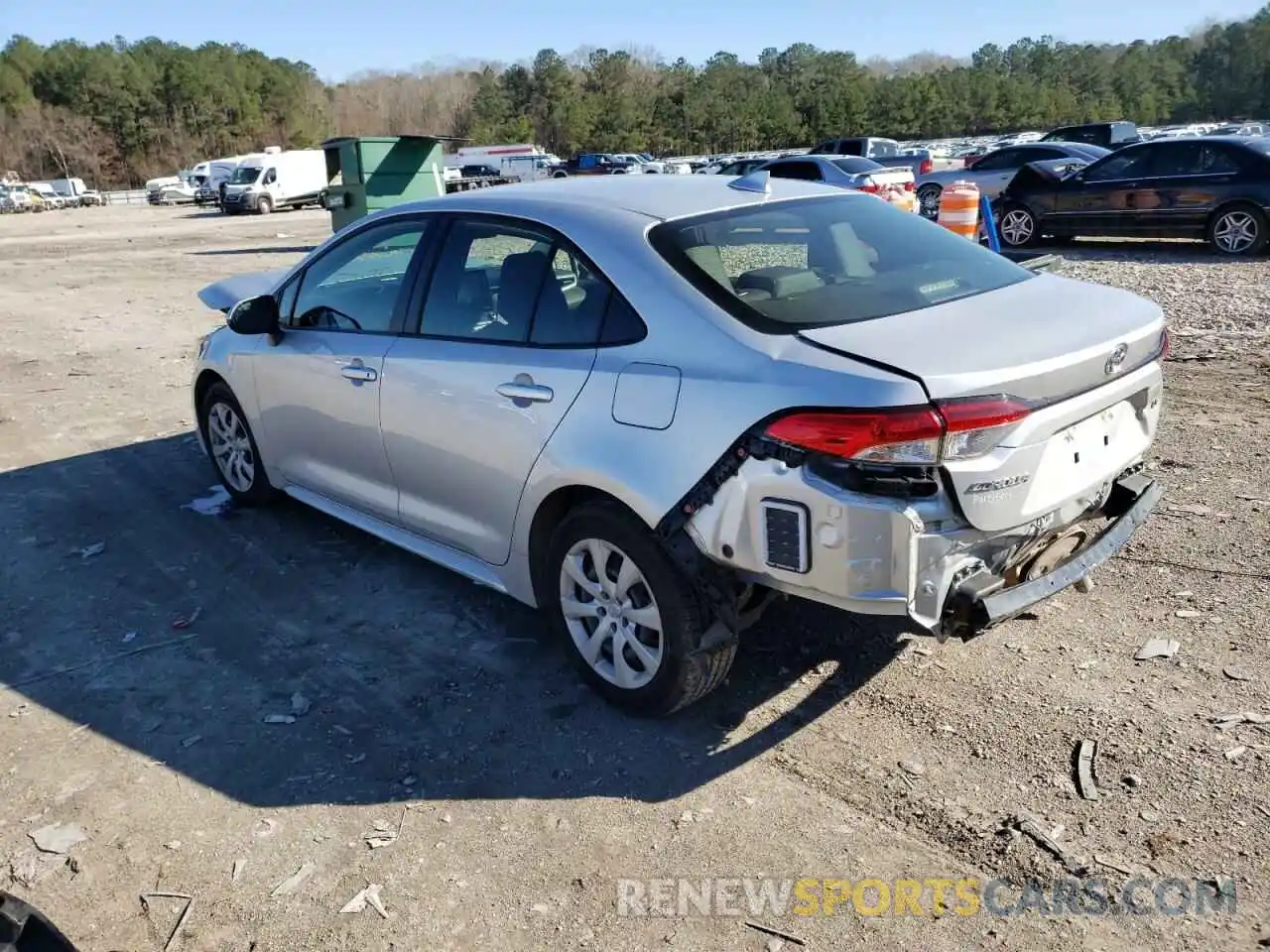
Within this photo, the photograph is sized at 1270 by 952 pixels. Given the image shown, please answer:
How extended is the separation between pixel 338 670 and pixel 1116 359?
304 cm

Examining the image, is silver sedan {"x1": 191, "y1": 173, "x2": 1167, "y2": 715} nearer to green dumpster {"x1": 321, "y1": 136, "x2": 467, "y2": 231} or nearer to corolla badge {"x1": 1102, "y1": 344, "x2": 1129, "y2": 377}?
corolla badge {"x1": 1102, "y1": 344, "x2": 1129, "y2": 377}

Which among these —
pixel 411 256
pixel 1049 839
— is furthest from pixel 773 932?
pixel 411 256

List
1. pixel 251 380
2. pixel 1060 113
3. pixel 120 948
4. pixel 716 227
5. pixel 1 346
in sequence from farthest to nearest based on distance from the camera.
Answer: pixel 1060 113 < pixel 1 346 < pixel 251 380 < pixel 716 227 < pixel 120 948

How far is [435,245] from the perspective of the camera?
432cm

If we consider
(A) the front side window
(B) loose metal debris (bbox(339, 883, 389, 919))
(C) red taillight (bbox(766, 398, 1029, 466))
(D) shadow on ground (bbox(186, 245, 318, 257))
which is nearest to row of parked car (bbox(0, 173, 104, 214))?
(D) shadow on ground (bbox(186, 245, 318, 257))

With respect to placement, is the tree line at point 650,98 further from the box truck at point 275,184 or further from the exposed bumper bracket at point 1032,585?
the exposed bumper bracket at point 1032,585

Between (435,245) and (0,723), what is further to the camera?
(435,245)

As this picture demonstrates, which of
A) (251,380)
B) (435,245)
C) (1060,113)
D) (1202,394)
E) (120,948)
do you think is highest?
(1060,113)

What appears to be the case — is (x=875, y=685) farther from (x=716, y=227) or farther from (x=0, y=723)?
(x=0, y=723)

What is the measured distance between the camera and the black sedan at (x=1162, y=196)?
527 inches

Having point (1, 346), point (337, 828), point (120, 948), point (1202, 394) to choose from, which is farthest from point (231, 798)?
point (1, 346)

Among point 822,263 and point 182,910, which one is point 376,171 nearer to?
point 822,263

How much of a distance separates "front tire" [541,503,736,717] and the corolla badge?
4.83 ft

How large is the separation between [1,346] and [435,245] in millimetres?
9755
